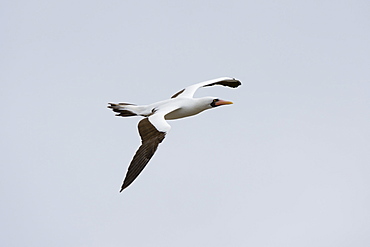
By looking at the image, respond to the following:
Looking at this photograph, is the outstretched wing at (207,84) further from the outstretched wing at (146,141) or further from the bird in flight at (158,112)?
the outstretched wing at (146,141)

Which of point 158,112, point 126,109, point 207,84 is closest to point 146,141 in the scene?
point 158,112

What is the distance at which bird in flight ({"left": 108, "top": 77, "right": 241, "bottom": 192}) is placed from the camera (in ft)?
55.7

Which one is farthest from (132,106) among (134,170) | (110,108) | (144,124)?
(134,170)

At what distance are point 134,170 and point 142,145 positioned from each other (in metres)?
0.91

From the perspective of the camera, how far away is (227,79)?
2350 centimetres

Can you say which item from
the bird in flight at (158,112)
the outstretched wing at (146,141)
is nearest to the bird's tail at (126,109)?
the bird in flight at (158,112)

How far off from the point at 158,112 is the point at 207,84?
424cm

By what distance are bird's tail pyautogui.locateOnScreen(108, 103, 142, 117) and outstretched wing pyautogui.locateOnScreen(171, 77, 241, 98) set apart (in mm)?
2104

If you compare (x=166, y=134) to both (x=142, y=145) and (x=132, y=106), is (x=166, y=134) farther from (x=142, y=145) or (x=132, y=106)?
(x=132, y=106)

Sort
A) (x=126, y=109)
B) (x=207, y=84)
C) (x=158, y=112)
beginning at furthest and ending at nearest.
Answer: (x=207, y=84), (x=126, y=109), (x=158, y=112)

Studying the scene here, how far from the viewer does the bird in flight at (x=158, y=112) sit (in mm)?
16969

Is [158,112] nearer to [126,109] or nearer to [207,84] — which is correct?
[126,109]

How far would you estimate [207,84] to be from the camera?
23.0 m

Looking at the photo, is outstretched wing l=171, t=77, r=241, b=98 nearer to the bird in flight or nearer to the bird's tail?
the bird in flight
